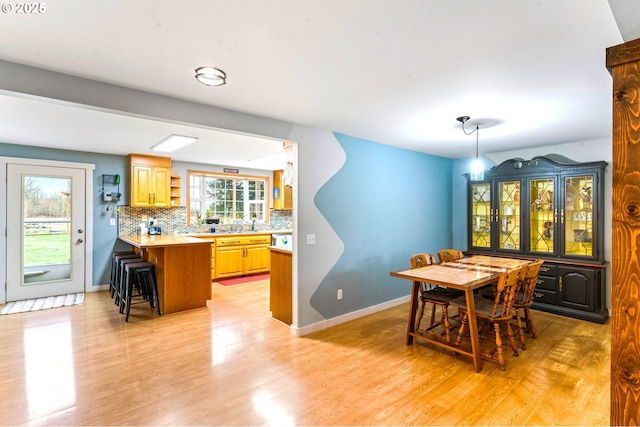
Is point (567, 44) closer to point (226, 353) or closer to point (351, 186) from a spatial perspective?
point (351, 186)

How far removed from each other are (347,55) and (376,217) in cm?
266

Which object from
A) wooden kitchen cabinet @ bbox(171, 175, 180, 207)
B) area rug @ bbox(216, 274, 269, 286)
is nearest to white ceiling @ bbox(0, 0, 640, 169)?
wooden kitchen cabinet @ bbox(171, 175, 180, 207)

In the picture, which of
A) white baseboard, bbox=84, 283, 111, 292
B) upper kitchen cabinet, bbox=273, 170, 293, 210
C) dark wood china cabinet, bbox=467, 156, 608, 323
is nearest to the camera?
dark wood china cabinet, bbox=467, 156, 608, 323

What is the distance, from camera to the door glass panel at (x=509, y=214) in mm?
4672

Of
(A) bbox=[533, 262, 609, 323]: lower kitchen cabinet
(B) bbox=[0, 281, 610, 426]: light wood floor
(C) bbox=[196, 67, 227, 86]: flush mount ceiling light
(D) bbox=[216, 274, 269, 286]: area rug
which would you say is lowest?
(B) bbox=[0, 281, 610, 426]: light wood floor

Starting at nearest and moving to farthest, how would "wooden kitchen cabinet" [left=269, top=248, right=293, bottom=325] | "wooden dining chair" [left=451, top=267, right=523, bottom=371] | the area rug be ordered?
"wooden dining chair" [left=451, top=267, right=523, bottom=371] → "wooden kitchen cabinet" [left=269, top=248, right=293, bottom=325] → the area rug

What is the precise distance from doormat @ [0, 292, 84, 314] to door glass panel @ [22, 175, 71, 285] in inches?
12.7

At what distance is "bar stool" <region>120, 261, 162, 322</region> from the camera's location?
12.9ft

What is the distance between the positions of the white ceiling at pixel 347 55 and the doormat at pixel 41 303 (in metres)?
2.58

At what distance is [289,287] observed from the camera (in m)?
3.73

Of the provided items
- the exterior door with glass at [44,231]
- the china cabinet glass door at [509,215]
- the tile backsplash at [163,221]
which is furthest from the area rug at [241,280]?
the china cabinet glass door at [509,215]

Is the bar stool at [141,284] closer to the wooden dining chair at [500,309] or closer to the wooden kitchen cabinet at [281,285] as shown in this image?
the wooden kitchen cabinet at [281,285]

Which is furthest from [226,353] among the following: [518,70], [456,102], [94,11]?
[518,70]

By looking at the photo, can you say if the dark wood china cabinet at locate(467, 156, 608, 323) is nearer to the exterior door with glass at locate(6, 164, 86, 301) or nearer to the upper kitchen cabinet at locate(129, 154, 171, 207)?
the upper kitchen cabinet at locate(129, 154, 171, 207)
